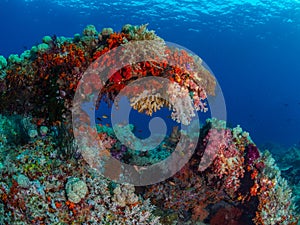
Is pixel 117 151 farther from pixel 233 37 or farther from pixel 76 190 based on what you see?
pixel 233 37

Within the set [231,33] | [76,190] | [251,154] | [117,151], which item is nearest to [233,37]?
[231,33]

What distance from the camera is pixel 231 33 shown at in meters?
57.0

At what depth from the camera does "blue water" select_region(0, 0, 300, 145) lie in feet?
152

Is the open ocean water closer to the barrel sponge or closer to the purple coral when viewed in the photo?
the purple coral

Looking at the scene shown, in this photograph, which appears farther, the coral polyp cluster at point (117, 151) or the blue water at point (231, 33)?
the blue water at point (231, 33)

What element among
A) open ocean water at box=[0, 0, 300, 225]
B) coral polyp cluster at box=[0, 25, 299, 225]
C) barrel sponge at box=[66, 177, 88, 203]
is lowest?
barrel sponge at box=[66, 177, 88, 203]

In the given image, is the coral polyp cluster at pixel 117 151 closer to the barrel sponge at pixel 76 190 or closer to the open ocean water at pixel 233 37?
the barrel sponge at pixel 76 190

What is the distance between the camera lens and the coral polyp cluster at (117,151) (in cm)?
565

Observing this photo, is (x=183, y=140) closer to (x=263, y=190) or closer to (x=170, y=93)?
(x=170, y=93)

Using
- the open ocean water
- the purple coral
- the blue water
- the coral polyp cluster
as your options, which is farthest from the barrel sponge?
the blue water

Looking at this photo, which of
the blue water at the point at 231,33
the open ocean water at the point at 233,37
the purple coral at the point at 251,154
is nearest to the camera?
the purple coral at the point at 251,154

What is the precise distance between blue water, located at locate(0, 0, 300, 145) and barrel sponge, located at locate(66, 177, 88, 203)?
107 ft

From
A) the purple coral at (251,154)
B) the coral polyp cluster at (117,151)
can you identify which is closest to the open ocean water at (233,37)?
the purple coral at (251,154)

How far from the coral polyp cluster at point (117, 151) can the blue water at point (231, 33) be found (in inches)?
1128
